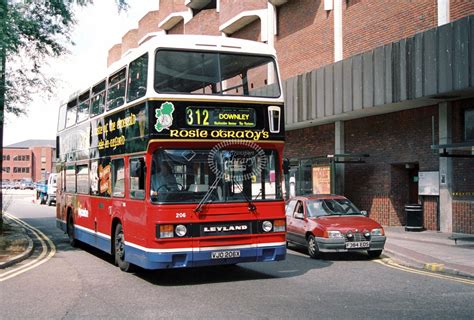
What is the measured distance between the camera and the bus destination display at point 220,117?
9250 millimetres

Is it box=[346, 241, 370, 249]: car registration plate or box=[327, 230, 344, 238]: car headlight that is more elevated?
box=[327, 230, 344, 238]: car headlight

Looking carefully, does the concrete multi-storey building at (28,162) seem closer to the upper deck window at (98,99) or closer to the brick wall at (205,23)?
the brick wall at (205,23)

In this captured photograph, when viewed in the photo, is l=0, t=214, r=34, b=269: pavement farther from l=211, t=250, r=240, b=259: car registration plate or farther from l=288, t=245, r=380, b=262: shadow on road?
l=288, t=245, r=380, b=262: shadow on road

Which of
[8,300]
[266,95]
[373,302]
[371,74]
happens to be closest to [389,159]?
[371,74]

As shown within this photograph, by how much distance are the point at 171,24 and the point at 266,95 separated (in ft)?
114

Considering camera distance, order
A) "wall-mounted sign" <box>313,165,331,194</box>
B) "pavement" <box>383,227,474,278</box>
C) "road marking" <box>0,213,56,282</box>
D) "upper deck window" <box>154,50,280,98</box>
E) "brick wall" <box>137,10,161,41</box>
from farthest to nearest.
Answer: "brick wall" <box>137,10,161,41</box> → "wall-mounted sign" <box>313,165,331,194</box> → "pavement" <box>383,227,474,278</box> → "road marking" <box>0,213,56,282</box> → "upper deck window" <box>154,50,280,98</box>

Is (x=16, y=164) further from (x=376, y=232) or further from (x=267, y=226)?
(x=267, y=226)

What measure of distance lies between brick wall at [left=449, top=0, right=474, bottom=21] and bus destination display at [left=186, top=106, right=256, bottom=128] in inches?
432

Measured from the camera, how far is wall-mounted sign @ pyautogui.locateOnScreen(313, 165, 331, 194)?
2327cm

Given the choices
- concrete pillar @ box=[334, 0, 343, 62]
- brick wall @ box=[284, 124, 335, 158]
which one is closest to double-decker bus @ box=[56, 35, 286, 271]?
concrete pillar @ box=[334, 0, 343, 62]

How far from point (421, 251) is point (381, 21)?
1071 centimetres

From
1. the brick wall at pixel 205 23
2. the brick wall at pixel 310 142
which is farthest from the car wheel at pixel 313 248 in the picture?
the brick wall at pixel 205 23

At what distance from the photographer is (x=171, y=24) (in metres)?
42.8

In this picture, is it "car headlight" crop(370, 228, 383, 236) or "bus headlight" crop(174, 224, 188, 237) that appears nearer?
"bus headlight" crop(174, 224, 188, 237)
